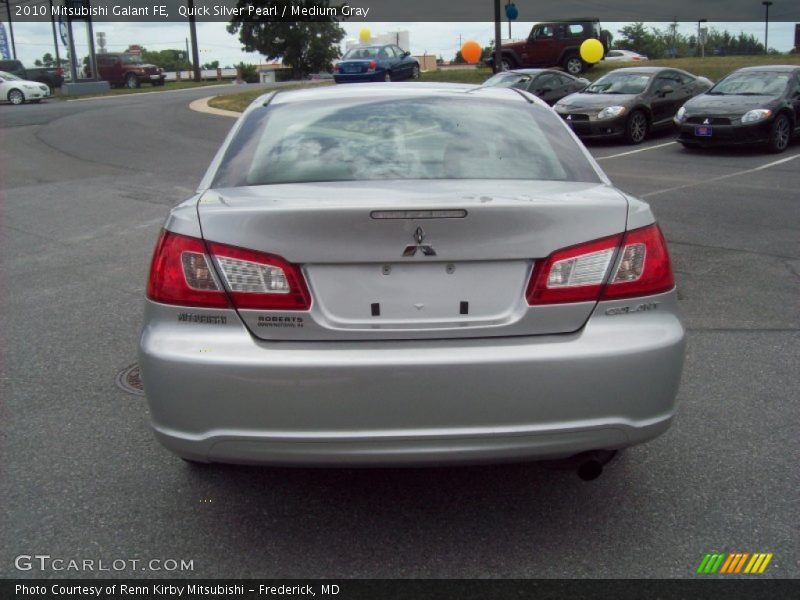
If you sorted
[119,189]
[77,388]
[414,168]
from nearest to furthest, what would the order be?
[414,168] < [77,388] < [119,189]

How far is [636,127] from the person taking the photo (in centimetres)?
1833

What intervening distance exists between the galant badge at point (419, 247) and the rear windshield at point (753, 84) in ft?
51.2

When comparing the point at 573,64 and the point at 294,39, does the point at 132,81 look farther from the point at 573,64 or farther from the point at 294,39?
the point at 573,64

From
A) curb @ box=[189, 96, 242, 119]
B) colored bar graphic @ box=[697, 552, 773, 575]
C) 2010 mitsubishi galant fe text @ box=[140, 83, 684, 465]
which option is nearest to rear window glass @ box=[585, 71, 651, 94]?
curb @ box=[189, 96, 242, 119]

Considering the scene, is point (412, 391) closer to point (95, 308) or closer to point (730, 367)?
point (730, 367)

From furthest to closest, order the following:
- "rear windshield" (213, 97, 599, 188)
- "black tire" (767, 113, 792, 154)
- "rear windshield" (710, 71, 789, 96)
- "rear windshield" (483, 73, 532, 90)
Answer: "rear windshield" (483, 73, 532, 90) < "rear windshield" (710, 71, 789, 96) < "black tire" (767, 113, 792, 154) < "rear windshield" (213, 97, 599, 188)

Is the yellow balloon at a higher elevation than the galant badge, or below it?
higher

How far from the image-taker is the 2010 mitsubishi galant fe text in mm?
2871

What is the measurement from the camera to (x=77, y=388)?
490 centimetres

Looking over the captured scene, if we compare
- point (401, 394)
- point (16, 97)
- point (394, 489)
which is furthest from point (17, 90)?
point (401, 394)

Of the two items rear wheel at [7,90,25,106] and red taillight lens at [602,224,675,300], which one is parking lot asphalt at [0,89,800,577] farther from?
rear wheel at [7,90,25,106]

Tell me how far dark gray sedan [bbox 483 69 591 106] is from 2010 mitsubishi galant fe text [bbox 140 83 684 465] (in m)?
18.5

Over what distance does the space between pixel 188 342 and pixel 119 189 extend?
10.7 meters
